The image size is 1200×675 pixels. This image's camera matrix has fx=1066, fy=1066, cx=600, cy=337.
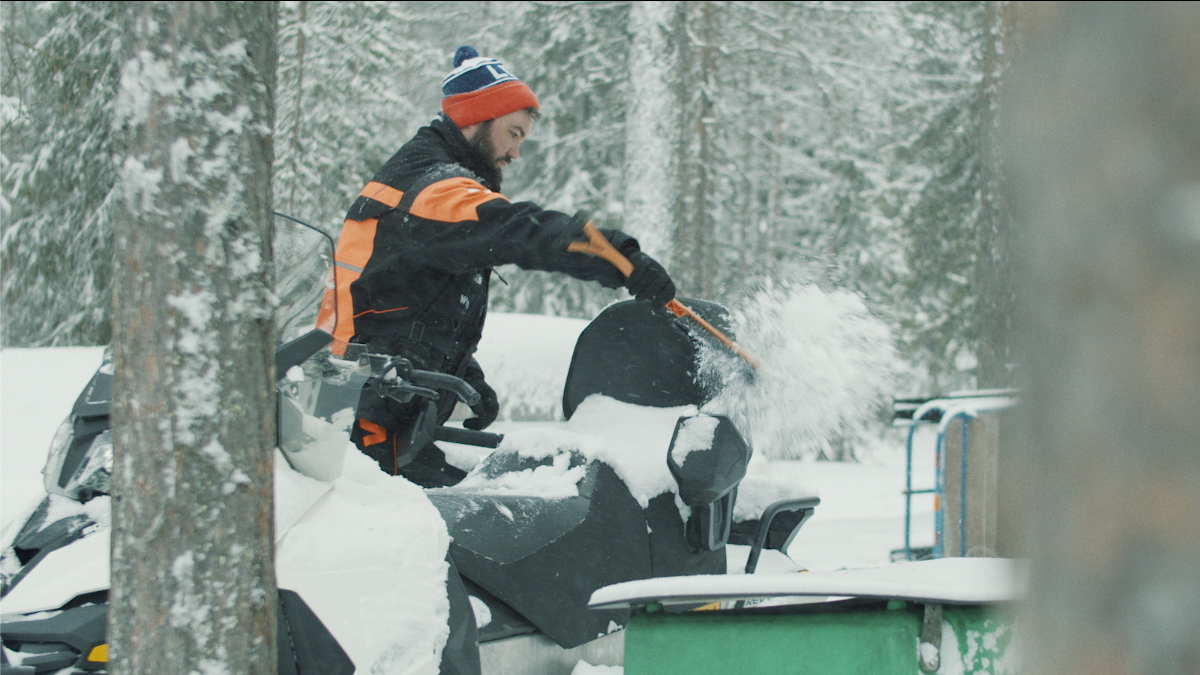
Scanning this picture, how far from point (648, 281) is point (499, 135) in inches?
43.4

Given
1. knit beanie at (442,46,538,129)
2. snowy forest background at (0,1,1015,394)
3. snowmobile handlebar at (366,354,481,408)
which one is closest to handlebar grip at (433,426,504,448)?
snowmobile handlebar at (366,354,481,408)

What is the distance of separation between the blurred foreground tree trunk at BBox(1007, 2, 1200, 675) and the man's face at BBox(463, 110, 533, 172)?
2994 millimetres

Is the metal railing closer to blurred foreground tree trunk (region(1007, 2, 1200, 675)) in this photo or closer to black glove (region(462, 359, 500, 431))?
black glove (region(462, 359, 500, 431))

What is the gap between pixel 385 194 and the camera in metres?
3.10

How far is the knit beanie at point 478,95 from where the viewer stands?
354 centimetres

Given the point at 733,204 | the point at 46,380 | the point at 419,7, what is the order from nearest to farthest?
the point at 46,380, the point at 419,7, the point at 733,204

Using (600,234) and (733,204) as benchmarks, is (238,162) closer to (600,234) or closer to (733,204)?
(600,234)

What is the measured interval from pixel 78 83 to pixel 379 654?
9.98m

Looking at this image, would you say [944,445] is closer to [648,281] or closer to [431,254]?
[648,281]

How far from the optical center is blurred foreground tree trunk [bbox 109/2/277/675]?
1.84 metres

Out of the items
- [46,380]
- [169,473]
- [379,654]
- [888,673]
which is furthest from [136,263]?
[46,380]

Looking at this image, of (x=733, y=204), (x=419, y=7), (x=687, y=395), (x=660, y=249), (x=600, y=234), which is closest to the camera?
(x=600, y=234)

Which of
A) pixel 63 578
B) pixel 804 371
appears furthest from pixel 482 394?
pixel 63 578

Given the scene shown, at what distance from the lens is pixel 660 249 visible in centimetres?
1022
